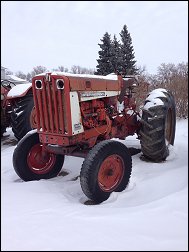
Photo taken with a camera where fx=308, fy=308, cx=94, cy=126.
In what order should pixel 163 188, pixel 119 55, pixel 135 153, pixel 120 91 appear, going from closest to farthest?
pixel 163 188 < pixel 120 91 < pixel 135 153 < pixel 119 55

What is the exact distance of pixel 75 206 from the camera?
11.2ft

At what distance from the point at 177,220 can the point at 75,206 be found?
1.26 m

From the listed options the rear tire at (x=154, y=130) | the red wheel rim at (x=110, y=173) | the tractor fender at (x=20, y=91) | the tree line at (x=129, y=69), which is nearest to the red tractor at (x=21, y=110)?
the tractor fender at (x=20, y=91)

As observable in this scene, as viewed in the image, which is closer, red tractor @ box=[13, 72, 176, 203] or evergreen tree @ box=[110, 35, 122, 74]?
red tractor @ box=[13, 72, 176, 203]

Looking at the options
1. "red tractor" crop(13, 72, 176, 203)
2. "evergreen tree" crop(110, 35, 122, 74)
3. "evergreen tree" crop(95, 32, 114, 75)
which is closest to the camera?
"red tractor" crop(13, 72, 176, 203)

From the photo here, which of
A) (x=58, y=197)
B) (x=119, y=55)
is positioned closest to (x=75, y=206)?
(x=58, y=197)

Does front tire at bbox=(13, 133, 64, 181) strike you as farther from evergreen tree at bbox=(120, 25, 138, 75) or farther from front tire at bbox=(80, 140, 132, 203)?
evergreen tree at bbox=(120, 25, 138, 75)

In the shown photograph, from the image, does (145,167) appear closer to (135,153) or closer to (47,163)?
(135,153)

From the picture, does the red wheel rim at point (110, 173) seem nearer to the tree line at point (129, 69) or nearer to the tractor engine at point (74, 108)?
the tractor engine at point (74, 108)

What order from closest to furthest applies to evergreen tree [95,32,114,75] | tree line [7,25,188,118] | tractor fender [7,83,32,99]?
tractor fender [7,83,32,99], tree line [7,25,188,118], evergreen tree [95,32,114,75]

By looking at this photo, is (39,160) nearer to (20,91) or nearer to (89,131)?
(89,131)

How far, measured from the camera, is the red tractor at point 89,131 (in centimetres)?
405

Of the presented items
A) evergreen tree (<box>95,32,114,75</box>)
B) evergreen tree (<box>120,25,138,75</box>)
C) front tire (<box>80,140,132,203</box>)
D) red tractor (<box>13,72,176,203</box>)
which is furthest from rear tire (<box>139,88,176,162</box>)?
evergreen tree (<box>95,32,114,75</box>)

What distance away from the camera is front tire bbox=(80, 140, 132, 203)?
3.76 meters
